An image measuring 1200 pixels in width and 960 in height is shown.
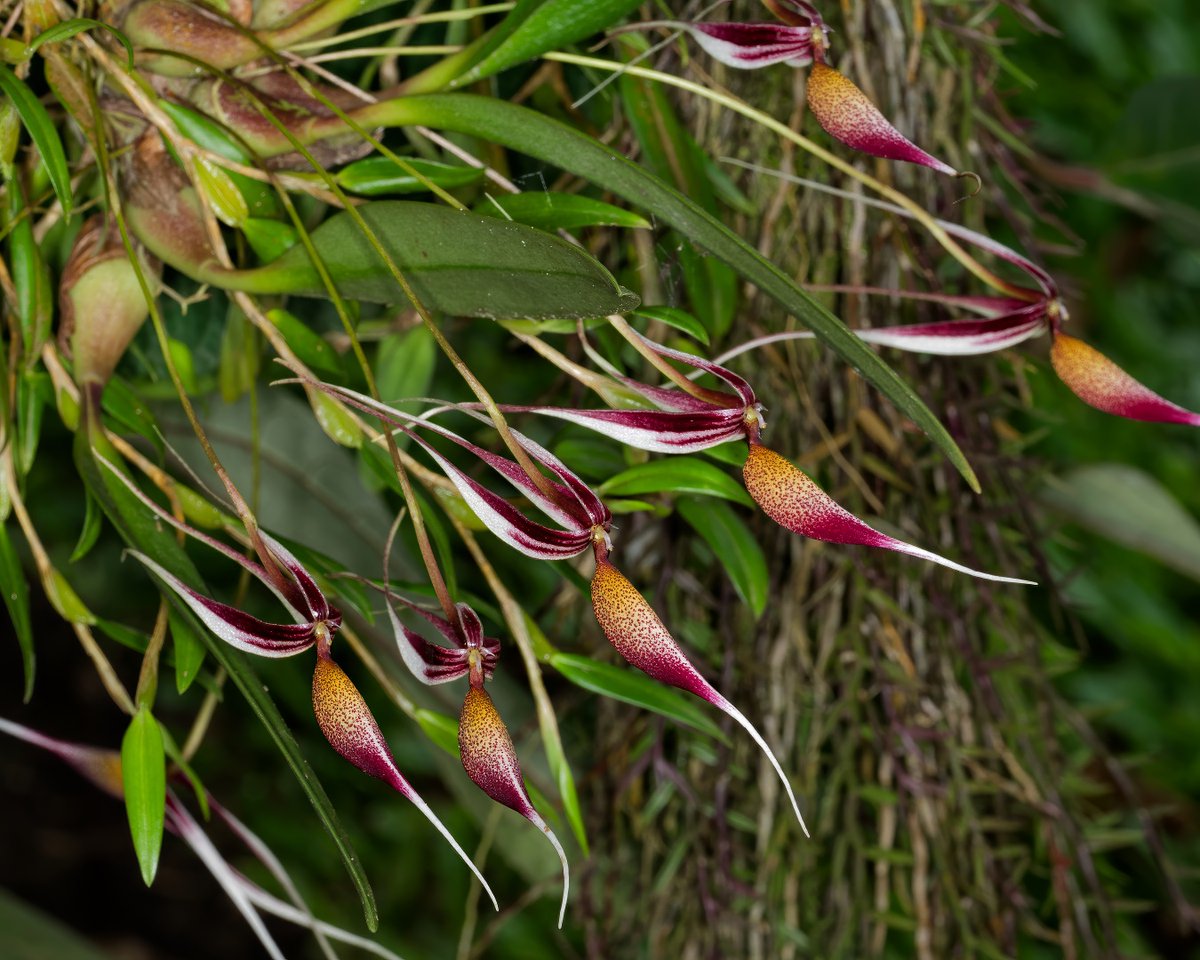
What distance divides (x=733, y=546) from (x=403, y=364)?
158mm

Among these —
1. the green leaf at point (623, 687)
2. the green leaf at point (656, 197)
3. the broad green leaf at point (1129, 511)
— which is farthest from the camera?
the broad green leaf at point (1129, 511)

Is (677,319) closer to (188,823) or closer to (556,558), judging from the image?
(556,558)

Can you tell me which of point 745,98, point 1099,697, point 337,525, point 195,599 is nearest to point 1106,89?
point 1099,697

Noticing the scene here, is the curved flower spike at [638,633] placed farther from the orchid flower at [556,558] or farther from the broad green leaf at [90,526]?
the broad green leaf at [90,526]

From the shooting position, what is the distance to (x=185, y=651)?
0.32 m

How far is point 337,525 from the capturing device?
1.62 feet

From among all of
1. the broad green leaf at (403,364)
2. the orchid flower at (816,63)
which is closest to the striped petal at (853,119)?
the orchid flower at (816,63)

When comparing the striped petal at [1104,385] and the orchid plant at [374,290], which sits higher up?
the orchid plant at [374,290]

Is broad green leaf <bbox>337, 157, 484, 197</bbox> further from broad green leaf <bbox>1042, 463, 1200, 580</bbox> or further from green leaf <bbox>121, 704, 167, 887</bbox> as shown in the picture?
broad green leaf <bbox>1042, 463, 1200, 580</bbox>

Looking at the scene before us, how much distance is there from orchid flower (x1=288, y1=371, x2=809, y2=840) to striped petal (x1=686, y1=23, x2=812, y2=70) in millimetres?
133

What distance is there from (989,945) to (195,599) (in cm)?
35

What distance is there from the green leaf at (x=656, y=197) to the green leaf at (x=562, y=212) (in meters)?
0.02

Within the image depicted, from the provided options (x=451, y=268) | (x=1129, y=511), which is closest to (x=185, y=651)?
(x=451, y=268)

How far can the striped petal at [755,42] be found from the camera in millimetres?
309
